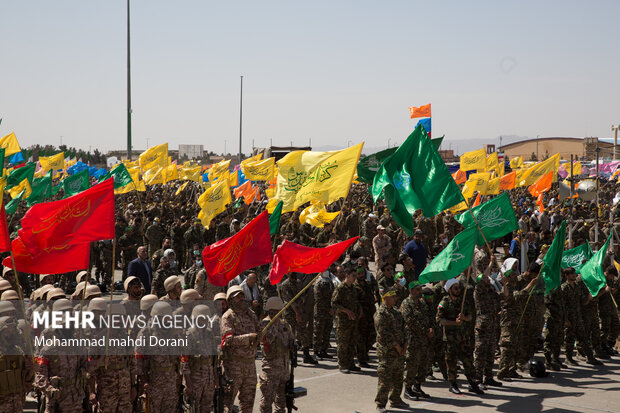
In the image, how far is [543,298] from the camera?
11086mm

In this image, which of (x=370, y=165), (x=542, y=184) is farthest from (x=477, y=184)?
(x=370, y=165)

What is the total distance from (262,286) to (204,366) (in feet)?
16.8

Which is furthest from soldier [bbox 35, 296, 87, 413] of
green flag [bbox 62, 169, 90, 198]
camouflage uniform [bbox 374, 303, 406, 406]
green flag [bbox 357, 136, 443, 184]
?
green flag [bbox 62, 169, 90, 198]

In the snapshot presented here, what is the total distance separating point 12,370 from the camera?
21.5ft

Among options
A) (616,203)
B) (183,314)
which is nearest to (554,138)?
(616,203)

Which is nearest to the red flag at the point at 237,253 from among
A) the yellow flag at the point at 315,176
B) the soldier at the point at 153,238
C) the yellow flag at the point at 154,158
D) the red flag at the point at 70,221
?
the red flag at the point at 70,221

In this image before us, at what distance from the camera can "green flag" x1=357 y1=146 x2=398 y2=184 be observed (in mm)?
12586

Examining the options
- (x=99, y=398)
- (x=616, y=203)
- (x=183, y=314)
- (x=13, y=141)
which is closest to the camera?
(x=99, y=398)

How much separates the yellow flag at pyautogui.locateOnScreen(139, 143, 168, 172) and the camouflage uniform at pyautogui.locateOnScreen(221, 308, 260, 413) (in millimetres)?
17698

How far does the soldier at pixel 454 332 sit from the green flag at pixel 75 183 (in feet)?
47.5

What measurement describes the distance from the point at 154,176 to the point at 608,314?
18135 millimetres

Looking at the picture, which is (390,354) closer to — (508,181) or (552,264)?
(552,264)

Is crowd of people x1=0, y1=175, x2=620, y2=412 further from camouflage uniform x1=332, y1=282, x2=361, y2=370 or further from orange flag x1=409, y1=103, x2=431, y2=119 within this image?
orange flag x1=409, y1=103, x2=431, y2=119

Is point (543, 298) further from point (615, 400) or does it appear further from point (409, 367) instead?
point (409, 367)
